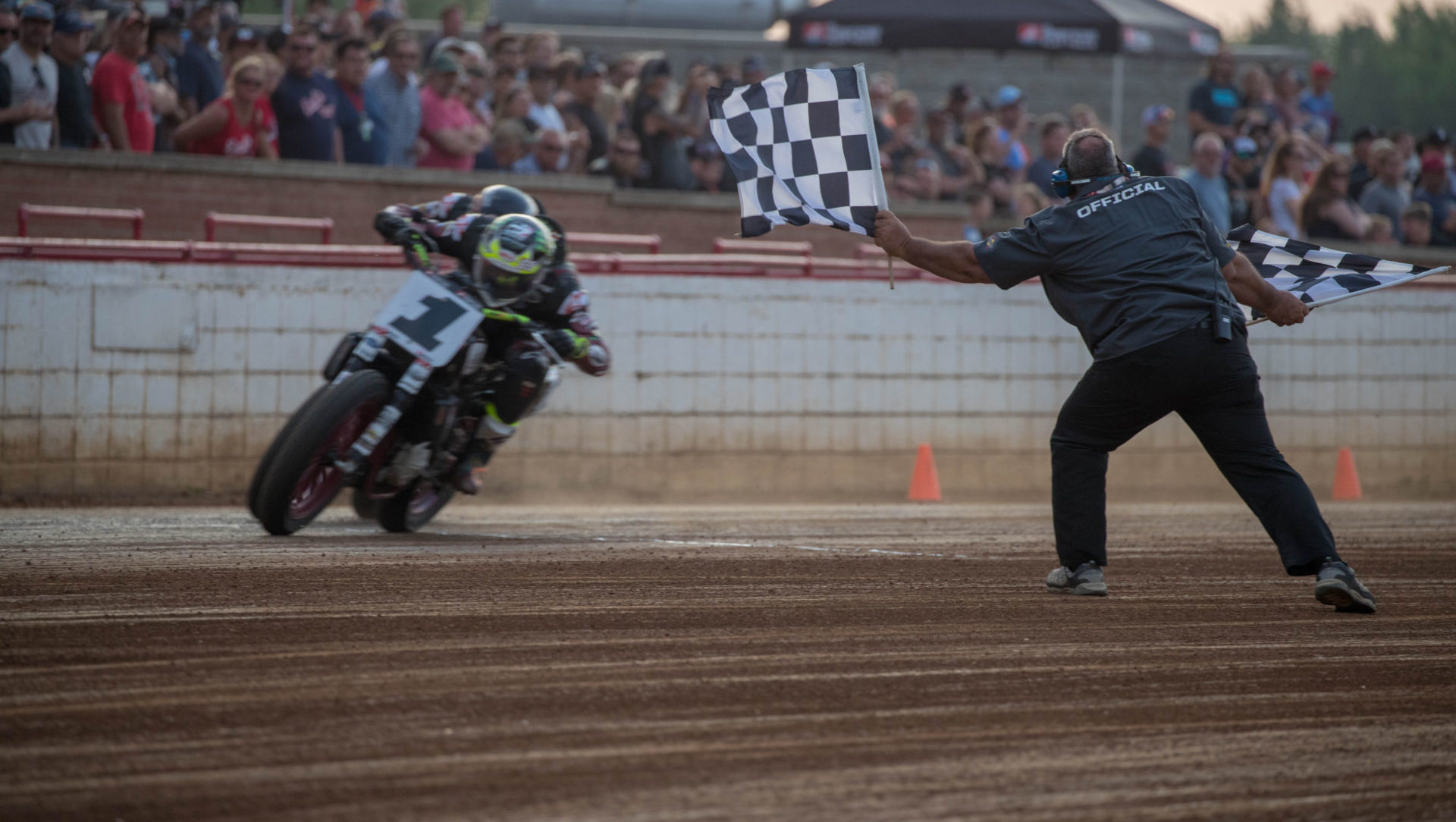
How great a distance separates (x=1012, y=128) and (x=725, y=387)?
6.46m

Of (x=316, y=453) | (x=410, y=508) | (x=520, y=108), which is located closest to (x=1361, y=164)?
(x=520, y=108)

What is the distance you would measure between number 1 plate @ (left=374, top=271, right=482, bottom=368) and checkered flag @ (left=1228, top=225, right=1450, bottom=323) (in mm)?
3658

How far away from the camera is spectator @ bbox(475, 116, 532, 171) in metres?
13.8

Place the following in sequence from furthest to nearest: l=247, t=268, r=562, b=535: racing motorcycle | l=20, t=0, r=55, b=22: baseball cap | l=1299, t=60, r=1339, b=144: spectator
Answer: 1. l=1299, t=60, r=1339, b=144: spectator
2. l=20, t=0, r=55, b=22: baseball cap
3. l=247, t=268, r=562, b=535: racing motorcycle

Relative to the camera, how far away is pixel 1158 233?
6.28m

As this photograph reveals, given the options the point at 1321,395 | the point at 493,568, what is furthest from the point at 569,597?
the point at 1321,395

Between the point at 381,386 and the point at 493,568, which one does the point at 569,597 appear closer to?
the point at 493,568

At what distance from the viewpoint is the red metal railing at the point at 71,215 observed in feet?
35.5

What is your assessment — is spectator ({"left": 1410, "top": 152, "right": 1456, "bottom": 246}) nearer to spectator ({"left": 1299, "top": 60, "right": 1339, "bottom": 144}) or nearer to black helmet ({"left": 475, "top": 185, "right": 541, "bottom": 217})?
spectator ({"left": 1299, "top": 60, "right": 1339, "bottom": 144})

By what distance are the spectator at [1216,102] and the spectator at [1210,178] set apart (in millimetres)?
2430

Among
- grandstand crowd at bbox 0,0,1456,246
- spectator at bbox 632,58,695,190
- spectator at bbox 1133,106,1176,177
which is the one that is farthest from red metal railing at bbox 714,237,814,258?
spectator at bbox 1133,106,1176,177

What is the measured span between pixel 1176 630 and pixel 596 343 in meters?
3.81

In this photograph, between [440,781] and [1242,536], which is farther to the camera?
[1242,536]

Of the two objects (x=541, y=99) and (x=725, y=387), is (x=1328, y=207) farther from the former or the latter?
(x=541, y=99)
